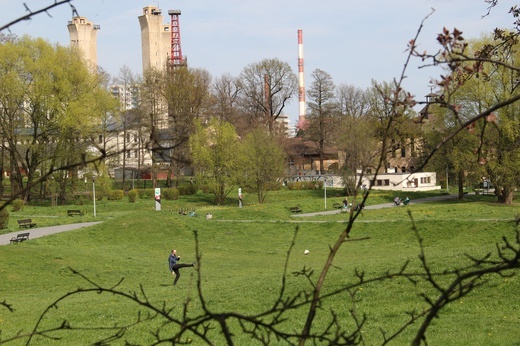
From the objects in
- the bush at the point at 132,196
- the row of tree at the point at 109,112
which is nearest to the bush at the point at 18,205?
the row of tree at the point at 109,112

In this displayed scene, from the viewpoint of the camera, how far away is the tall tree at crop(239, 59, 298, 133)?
76.1 metres

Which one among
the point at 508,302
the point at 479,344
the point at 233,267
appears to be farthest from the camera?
the point at 233,267

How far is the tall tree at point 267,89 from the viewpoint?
7612 centimetres

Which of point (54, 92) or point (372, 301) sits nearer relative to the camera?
point (372, 301)

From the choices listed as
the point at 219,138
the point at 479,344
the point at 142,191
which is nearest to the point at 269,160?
the point at 219,138

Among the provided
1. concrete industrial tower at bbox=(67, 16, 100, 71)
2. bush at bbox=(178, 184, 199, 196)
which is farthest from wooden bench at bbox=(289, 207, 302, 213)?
concrete industrial tower at bbox=(67, 16, 100, 71)

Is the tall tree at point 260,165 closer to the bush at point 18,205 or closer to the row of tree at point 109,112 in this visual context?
the row of tree at point 109,112

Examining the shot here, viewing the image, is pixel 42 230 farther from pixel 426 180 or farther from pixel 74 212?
pixel 426 180

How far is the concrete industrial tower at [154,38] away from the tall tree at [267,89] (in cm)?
2367

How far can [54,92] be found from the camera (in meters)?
47.9

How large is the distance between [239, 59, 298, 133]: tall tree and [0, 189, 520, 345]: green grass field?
32.6m

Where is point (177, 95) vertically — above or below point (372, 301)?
above

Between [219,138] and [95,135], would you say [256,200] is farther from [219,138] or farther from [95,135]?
[95,135]

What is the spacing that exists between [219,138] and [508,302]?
135ft
